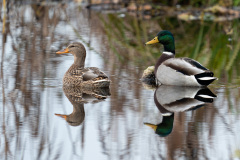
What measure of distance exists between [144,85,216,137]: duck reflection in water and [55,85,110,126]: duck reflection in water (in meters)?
0.78

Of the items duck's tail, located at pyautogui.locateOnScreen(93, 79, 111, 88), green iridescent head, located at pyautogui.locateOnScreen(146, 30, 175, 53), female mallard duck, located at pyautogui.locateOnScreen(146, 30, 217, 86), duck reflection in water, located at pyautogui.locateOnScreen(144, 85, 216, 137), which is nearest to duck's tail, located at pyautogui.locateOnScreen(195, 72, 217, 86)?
female mallard duck, located at pyautogui.locateOnScreen(146, 30, 217, 86)

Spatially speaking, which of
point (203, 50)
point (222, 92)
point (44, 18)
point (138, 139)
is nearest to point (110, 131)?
point (138, 139)

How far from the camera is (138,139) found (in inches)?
232

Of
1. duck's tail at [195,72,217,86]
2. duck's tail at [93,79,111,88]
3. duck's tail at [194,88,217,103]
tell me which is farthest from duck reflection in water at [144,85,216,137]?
duck's tail at [93,79,111,88]

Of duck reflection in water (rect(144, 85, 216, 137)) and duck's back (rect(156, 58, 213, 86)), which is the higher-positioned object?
duck's back (rect(156, 58, 213, 86))

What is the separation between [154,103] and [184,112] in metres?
0.65

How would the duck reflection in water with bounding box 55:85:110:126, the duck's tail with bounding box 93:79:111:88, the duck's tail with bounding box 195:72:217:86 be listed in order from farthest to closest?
the duck's tail with bounding box 195:72:217:86 → the duck's tail with bounding box 93:79:111:88 → the duck reflection in water with bounding box 55:85:110:126

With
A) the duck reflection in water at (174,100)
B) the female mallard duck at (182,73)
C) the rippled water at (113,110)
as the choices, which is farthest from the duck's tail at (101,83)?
the female mallard duck at (182,73)

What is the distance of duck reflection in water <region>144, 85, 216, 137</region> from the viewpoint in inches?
256

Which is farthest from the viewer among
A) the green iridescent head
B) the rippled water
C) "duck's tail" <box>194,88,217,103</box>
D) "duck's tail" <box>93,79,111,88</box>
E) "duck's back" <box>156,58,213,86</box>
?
the green iridescent head

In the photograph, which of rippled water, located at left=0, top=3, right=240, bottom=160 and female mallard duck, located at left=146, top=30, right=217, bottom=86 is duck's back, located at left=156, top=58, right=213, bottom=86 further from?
rippled water, located at left=0, top=3, right=240, bottom=160

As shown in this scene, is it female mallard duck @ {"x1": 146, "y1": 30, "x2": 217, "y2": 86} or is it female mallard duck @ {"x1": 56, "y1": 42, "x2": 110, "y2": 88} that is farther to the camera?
female mallard duck @ {"x1": 146, "y1": 30, "x2": 217, "y2": 86}

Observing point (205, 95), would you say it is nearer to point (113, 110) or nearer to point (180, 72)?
point (180, 72)

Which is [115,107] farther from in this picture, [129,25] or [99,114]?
[129,25]
